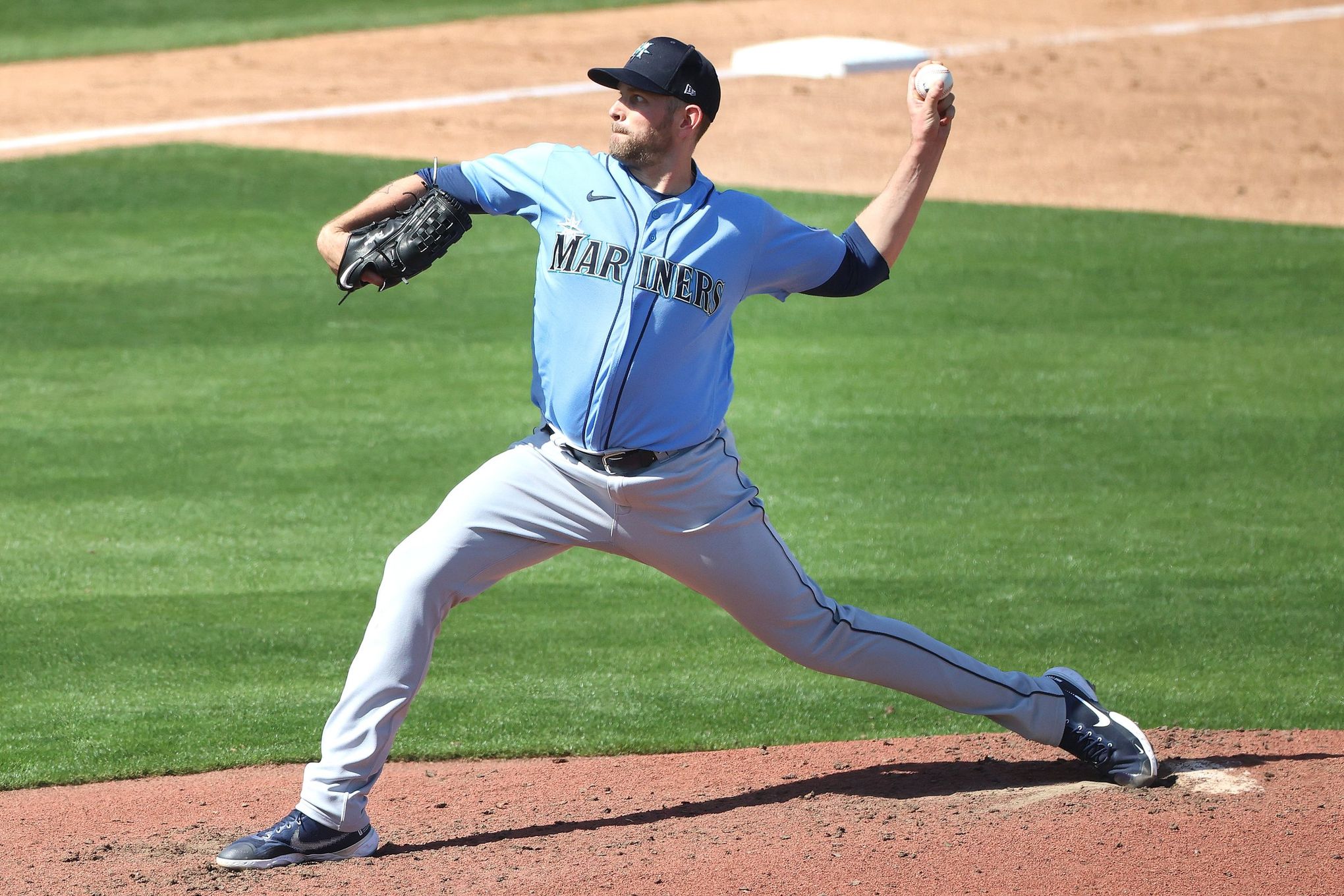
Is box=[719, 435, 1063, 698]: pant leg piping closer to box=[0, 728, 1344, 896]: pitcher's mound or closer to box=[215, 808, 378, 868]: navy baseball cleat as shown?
box=[0, 728, 1344, 896]: pitcher's mound

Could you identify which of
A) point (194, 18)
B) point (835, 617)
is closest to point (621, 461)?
point (835, 617)

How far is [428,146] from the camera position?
14.0 metres

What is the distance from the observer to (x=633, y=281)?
3.98 meters

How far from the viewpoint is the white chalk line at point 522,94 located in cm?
1422

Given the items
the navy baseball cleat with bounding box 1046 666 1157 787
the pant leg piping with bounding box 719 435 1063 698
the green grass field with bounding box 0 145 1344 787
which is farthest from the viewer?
the green grass field with bounding box 0 145 1344 787

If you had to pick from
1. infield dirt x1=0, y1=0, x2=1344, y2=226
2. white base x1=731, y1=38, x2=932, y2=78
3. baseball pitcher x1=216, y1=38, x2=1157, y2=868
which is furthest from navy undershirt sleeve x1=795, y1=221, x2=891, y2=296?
white base x1=731, y1=38, x2=932, y2=78

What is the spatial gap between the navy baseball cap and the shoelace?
76.5 inches

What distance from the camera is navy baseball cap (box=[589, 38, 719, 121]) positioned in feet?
13.3

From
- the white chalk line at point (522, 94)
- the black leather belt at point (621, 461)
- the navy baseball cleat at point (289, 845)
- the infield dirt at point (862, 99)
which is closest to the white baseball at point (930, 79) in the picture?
the black leather belt at point (621, 461)

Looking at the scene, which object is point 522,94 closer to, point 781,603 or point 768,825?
point 781,603

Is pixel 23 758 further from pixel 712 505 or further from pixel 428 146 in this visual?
pixel 428 146

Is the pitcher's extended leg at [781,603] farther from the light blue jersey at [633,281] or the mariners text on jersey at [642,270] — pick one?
the mariners text on jersey at [642,270]

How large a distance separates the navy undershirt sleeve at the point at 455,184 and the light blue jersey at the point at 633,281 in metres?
0.02

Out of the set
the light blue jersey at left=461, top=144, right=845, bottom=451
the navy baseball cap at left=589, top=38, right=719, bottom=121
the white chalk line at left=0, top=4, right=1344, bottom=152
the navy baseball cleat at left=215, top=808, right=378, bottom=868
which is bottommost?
the navy baseball cleat at left=215, top=808, right=378, bottom=868
